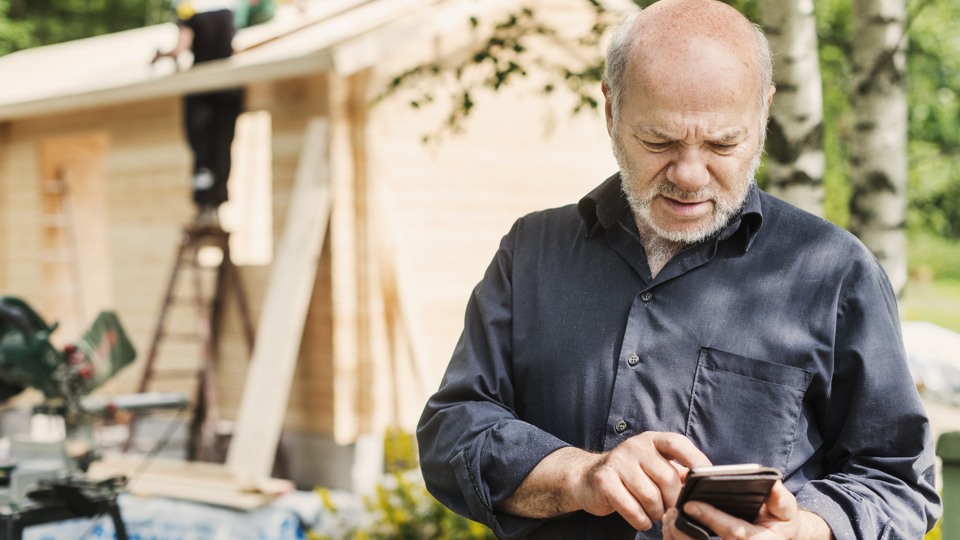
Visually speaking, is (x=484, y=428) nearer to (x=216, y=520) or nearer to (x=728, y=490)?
(x=728, y=490)

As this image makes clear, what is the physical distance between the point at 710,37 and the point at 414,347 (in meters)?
5.83

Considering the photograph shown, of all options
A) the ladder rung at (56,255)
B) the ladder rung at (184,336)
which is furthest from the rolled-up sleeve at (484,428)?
the ladder rung at (56,255)

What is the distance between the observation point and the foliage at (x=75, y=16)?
75.7 ft

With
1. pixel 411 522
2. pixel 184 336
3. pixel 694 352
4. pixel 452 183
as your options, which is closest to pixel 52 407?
pixel 411 522

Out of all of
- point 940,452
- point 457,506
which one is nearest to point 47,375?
point 457,506

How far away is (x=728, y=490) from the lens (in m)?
1.47

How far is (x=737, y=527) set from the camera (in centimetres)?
153

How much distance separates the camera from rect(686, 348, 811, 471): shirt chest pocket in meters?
1.76

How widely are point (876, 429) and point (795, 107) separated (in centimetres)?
235

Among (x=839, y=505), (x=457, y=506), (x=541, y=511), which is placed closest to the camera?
(x=839, y=505)

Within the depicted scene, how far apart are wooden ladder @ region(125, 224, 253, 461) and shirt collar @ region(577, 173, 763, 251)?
5.96 m

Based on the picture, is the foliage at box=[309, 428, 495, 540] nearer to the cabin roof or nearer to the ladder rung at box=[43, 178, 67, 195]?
the cabin roof

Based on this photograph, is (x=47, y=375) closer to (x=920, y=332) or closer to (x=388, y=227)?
A: (x=388, y=227)

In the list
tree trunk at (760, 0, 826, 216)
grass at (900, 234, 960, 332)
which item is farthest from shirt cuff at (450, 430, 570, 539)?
grass at (900, 234, 960, 332)
